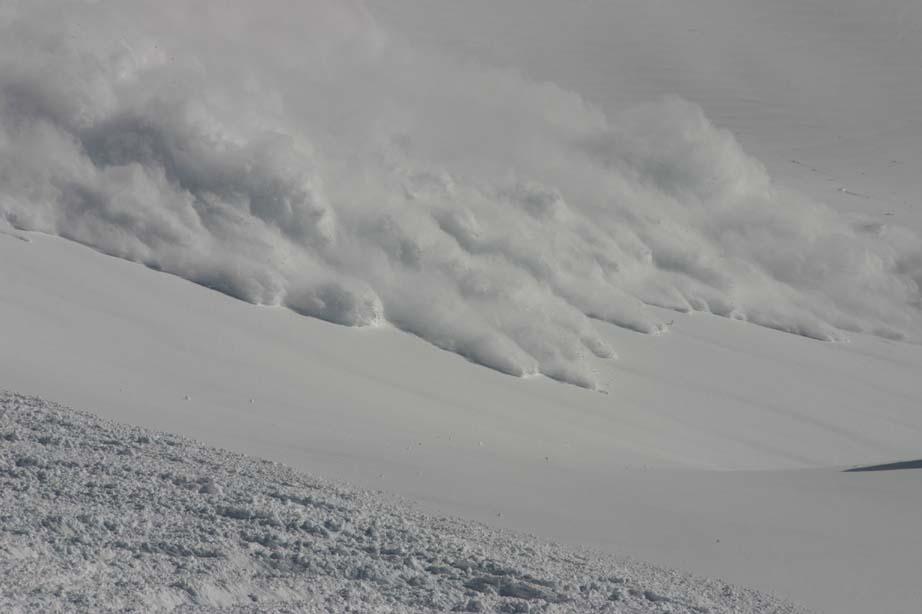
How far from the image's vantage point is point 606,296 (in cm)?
1239

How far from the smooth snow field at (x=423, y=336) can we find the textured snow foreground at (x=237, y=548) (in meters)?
0.02

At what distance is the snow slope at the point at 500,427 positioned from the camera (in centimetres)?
690

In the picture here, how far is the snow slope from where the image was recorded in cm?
690

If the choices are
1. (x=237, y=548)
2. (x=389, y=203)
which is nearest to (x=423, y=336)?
(x=389, y=203)

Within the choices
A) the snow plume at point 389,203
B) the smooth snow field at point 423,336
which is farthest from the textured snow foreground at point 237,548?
the snow plume at point 389,203

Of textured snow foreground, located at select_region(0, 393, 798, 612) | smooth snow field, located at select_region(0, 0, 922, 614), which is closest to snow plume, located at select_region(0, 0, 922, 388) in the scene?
smooth snow field, located at select_region(0, 0, 922, 614)

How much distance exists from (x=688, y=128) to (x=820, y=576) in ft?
36.1

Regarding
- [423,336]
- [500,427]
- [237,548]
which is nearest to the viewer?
[237,548]

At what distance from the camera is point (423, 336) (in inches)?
395

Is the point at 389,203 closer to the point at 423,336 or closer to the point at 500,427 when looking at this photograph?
the point at 423,336

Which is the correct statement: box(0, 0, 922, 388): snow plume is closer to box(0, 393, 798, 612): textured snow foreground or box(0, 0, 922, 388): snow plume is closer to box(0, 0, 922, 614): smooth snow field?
box(0, 0, 922, 614): smooth snow field

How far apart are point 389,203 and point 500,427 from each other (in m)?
2.80

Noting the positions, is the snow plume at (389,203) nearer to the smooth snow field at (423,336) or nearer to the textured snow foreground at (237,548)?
the smooth snow field at (423,336)

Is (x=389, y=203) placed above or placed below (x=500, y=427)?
above
